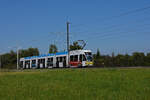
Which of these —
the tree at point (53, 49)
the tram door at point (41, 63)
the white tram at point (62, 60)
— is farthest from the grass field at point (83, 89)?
the tree at point (53, 49)

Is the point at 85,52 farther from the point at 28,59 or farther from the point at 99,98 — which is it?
the point at 99,98

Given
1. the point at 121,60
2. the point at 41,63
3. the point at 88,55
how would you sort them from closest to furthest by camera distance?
the point at 88,55, the point at 121,60, the point at 41,63

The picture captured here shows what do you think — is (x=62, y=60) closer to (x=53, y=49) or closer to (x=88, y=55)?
(x=88, y=55)

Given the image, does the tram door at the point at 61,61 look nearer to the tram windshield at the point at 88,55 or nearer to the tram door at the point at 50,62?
the tram door at the point at 50,62

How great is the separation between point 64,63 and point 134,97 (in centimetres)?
3520

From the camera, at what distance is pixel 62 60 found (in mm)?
43844

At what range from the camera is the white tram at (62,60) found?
130 feet

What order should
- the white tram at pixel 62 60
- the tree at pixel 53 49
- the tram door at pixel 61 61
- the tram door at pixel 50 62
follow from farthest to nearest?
the tree at pixel 53 49
the tram door at pixel 50 62
the tram door at pixel 61 61
the white tram at pixel 62 60

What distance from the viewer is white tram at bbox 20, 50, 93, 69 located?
1559 inches

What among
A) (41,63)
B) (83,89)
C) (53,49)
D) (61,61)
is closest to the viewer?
(83,89)

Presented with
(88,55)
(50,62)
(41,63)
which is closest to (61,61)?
(50,62)

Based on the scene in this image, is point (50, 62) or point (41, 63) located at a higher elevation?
point (50, 62)

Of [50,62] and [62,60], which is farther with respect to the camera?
[50,62]

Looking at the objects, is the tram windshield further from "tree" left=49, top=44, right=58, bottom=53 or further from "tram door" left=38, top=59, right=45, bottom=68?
"tree" left=49, top=44, right=58, bottom=53
